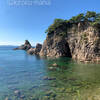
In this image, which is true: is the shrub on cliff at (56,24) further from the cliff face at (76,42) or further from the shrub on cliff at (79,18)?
the shrub on cliff at (79,18)

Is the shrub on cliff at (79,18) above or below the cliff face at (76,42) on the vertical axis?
above

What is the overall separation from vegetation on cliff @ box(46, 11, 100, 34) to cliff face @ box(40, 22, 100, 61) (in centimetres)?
169

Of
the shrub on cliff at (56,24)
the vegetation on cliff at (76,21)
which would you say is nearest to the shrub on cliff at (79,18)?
the vegetation on cliff at (76,21)

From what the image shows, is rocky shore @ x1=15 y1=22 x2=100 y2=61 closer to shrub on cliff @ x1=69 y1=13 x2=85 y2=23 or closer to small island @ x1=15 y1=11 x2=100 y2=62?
small island @ x1=15 y1=11 x2=100 y2=62

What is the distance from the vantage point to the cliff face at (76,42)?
117ft

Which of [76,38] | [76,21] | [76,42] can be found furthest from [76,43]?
[76,21]

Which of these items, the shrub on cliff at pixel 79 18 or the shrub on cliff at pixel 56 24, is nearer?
the shrub on cliff at pixel 79 18

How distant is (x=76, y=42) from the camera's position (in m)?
44.4

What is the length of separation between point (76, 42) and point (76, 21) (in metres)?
11.9

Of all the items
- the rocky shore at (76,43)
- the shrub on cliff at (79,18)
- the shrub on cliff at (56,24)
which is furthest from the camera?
the shrub on cliff at (56,24)

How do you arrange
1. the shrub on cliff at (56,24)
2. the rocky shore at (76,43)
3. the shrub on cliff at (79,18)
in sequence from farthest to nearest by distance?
the shrub on cliff at (56,24)
the shrub on cliff at (79,18)
the rocky shore at (76,43)

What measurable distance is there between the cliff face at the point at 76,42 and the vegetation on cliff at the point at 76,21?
5.55 ft

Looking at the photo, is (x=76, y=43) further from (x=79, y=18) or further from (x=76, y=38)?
(x=79, y=18)

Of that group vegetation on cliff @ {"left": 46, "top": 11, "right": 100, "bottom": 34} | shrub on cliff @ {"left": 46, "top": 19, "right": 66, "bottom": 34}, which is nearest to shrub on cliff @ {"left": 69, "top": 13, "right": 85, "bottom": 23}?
vegetation on cliff @ {"left": 46, "top": 11, "right": 100, "bottom": 34}
